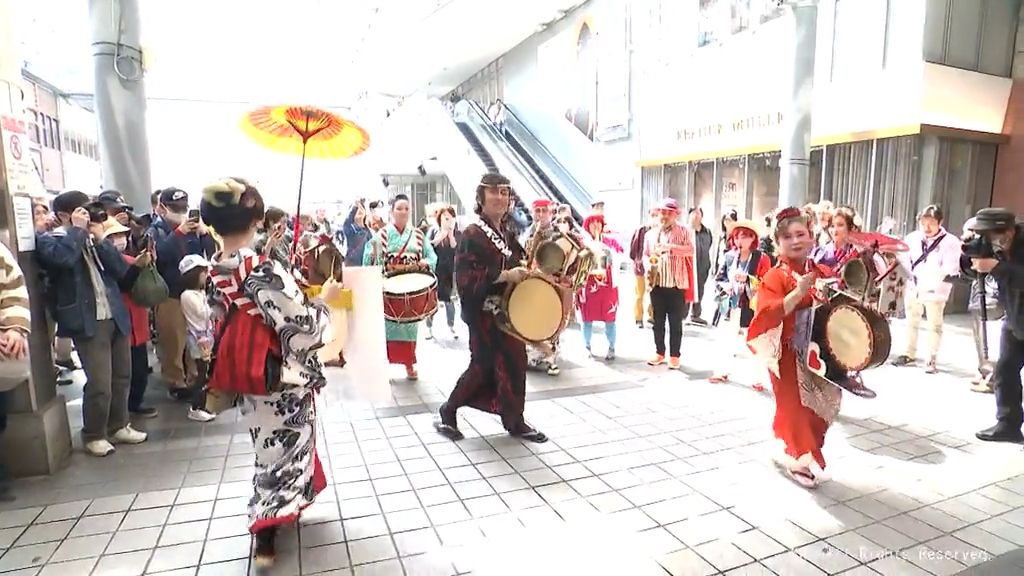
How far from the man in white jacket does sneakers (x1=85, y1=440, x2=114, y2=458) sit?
672 centimetres

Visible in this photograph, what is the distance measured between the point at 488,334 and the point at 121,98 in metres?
4.42

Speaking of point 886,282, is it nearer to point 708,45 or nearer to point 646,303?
point 646,303

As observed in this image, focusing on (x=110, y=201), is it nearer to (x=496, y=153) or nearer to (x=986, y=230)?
(x=986, y=230)

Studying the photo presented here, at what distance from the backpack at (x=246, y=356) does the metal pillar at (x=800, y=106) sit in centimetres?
747

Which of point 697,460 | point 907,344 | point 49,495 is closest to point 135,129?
point 49,495

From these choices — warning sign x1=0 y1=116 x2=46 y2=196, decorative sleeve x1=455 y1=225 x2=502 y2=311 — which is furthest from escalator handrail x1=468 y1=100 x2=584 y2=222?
warning sign x1=0 y1=116 x2=46 y2=196

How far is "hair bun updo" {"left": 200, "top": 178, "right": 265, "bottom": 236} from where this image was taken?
2.34m

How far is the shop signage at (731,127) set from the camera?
33.3 feet

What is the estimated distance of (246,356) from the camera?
2393mm

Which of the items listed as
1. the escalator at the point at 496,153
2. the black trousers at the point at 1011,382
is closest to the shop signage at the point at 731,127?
the escalator at the point at 496,153

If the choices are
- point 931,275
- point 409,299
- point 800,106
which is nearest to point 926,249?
point 931,275

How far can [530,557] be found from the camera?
2596mm

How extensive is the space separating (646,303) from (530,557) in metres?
6.37

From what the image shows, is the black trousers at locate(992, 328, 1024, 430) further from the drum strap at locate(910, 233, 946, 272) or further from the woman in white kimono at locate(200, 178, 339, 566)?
the woman in white kimono at locate(200, 178, 339, 566)
